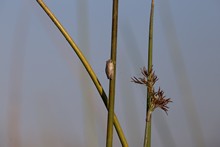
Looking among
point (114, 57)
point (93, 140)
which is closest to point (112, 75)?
point (114, 57)

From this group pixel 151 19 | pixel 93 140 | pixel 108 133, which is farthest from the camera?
pixel 93 140

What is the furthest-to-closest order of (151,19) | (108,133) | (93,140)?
(93,140) < (151,19) < (108,133)

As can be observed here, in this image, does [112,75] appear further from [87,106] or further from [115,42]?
[87,106]

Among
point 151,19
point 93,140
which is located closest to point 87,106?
point 93,140

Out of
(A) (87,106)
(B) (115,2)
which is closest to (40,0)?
(B) (115,2)

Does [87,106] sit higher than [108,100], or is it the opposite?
[87,106]

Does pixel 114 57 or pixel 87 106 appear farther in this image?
pixel 87 106

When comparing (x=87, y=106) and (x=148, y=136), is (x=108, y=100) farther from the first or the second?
(x=87, y=106)

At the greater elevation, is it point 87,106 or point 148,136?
point 87,106

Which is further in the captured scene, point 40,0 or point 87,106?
point 87,106
